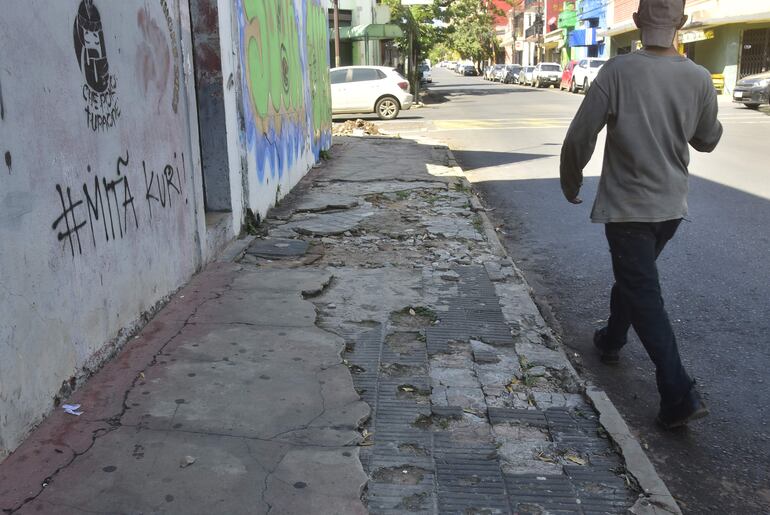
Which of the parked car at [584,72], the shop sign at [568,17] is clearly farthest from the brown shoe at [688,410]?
the shop sign at [568,17]

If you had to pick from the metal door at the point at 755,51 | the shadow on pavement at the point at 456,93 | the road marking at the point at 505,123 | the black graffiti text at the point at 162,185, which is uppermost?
the metal door at the point at 755,51

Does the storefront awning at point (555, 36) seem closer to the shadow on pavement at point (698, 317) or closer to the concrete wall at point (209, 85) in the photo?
the shadow on pavement at point (698, 317)

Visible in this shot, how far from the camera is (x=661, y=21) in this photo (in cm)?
327

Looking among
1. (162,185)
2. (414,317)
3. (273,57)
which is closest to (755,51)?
(273,57)

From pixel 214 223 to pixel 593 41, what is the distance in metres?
49.1

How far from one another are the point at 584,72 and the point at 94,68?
3450 centimetres

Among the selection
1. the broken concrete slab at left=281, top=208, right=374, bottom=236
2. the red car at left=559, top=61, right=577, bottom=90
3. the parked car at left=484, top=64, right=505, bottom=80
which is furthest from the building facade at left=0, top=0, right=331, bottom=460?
the parked car at left=484, top=64, right=505, bottom=80

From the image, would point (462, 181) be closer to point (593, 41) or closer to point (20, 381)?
point (20, 381)

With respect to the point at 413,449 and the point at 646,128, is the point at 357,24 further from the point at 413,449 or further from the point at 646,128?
the point at 413,449

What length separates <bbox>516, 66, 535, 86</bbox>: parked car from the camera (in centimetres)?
4799

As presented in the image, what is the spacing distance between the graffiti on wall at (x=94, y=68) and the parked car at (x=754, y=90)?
70.4 ft

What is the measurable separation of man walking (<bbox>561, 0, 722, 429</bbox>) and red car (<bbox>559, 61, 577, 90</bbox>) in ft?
117

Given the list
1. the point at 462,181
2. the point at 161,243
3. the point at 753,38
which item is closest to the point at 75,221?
Result: the point at 161,243

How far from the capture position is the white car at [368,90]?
67.8 ft
